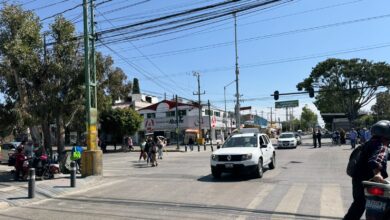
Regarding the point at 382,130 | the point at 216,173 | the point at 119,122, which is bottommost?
the point at 216,173

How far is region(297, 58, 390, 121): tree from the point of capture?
52969 millimetres


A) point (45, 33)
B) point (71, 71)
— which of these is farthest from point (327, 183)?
point (45, 33)

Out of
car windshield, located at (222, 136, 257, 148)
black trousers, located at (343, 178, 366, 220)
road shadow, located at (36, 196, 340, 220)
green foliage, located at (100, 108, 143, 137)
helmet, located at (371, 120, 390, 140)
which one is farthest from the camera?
green foliage, located at (100, 108, 143, 137)

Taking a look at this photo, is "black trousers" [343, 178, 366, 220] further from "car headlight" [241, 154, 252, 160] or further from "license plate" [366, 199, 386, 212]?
"car headlight" [241, 154, 252, 160]

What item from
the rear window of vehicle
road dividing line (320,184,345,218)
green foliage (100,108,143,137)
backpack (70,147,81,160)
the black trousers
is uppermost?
green foliage (100,108,143,137)

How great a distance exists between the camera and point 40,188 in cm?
1504

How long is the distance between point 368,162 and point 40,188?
11.6 m

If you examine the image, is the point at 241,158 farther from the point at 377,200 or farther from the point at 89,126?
the point at 377,200

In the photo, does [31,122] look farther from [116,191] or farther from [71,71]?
[116,191]

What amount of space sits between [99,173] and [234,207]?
9.07 m

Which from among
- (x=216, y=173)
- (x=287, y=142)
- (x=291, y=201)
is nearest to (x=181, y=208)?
(x=291, y=201)

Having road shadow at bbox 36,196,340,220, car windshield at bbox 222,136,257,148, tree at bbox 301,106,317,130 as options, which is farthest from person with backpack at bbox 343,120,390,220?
tree at bbox 301,106,317,130

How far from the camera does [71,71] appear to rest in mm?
19969

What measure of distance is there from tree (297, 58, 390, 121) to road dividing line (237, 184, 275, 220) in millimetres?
39318
